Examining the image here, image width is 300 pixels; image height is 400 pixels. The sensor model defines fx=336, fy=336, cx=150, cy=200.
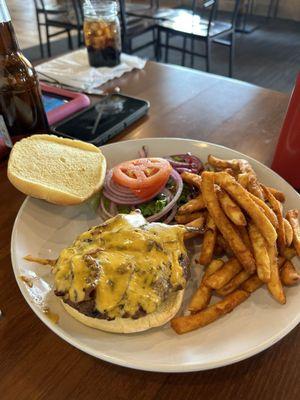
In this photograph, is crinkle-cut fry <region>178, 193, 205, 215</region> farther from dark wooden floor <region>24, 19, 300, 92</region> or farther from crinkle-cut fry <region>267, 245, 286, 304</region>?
dark wooden floor <region>24, 19, 300, 92</region>

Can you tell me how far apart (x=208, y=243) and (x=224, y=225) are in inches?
3.0

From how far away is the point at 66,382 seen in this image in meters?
0.84

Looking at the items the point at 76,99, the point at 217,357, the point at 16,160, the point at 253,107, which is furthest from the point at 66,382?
the point at 253,107

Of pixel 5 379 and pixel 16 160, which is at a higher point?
pixel 16 160

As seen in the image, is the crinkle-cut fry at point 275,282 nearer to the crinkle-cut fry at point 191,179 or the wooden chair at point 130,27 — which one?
the crinkle-cut fry at point 191,179

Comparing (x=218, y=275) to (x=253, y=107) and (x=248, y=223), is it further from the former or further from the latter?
(x=253, y=107)

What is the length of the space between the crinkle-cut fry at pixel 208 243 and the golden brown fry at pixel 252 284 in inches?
5.0

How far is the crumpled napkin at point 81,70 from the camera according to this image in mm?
2254

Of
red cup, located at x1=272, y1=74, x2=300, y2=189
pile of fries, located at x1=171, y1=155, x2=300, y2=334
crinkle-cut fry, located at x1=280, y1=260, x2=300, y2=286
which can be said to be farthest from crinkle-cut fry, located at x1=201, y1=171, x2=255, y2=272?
red cup, located at x1=272, y1=74, x2=300, y2=189

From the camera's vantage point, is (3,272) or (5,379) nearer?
(5,379)

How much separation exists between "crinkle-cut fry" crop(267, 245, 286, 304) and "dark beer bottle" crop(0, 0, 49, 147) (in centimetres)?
119

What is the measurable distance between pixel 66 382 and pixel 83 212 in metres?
0.66

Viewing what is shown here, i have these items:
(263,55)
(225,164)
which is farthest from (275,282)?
(263,55)

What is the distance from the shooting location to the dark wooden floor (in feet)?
17.4
